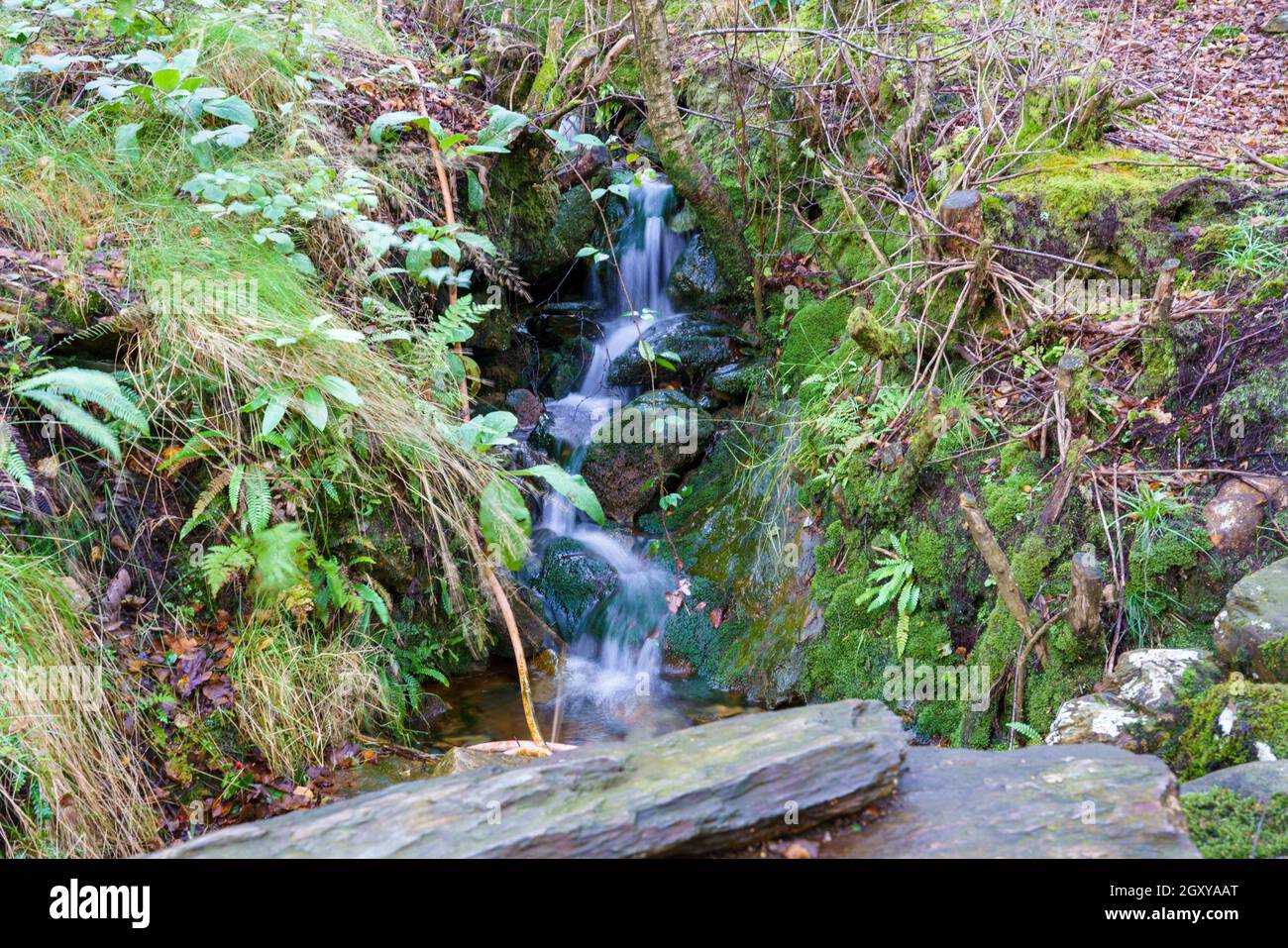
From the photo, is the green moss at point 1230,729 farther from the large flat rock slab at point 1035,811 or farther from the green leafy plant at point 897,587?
the green leafy plant at point 897,587

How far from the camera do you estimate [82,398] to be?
12.7 ft

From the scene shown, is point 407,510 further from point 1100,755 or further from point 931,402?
point 1100,755

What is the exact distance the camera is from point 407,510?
4.78 m

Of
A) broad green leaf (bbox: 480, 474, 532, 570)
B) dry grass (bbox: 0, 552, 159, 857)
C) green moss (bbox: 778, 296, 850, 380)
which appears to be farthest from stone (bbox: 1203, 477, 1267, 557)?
dry grass (bbox: 0, 552, 159, 857)

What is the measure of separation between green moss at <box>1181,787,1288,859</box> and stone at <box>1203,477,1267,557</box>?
1.67 metres

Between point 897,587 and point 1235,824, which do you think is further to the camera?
point 897,587

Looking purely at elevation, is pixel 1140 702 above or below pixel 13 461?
below

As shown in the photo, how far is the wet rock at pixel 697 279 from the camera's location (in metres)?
7.25

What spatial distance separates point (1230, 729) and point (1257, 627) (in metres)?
0.46

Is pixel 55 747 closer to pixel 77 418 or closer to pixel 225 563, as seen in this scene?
pixel 225 563

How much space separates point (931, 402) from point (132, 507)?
4.06 m

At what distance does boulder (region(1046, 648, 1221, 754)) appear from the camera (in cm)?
302

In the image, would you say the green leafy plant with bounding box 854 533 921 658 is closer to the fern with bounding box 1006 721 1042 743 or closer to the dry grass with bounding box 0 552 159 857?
the fern with bounding box 1006 721 1042 743

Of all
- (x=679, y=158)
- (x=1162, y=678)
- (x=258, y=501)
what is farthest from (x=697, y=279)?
(x=1162, y=678)
